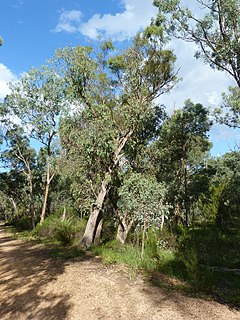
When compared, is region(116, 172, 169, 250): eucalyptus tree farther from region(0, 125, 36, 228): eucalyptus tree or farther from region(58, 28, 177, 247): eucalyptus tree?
region(0, 125, 36, 228): eucalyptus tree

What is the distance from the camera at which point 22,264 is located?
300 inches

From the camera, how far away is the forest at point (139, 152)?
763cm

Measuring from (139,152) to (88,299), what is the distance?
28.3ft

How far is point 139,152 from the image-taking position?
1312 cm

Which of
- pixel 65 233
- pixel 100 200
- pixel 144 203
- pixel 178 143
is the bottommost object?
pixel 65 233

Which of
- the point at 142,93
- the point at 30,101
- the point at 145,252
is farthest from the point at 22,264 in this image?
the point at 30,101

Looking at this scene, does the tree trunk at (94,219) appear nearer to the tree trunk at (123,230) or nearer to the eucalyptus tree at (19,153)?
the tree trunk at (123,230)

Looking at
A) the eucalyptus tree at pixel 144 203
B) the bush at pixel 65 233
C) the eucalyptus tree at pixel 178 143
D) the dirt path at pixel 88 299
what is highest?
the eucalyptus tree at pixel 178 143

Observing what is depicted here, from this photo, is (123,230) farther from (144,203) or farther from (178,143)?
(178,143)

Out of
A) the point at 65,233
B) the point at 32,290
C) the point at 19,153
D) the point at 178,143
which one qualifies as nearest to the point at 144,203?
the point at 65,233

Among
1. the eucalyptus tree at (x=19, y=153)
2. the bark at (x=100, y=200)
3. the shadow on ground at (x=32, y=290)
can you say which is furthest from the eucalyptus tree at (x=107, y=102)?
the eucalyptus tree at (x=19, y=153)

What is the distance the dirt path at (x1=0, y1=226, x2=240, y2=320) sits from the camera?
4.61 meters

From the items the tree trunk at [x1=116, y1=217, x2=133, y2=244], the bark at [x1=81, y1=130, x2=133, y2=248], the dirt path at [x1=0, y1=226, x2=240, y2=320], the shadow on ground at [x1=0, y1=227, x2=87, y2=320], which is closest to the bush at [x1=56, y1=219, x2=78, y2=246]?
the bark at [x1=81, y1=130, x2=133, y2=248]

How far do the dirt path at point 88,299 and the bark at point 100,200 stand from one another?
3259 millimetres
